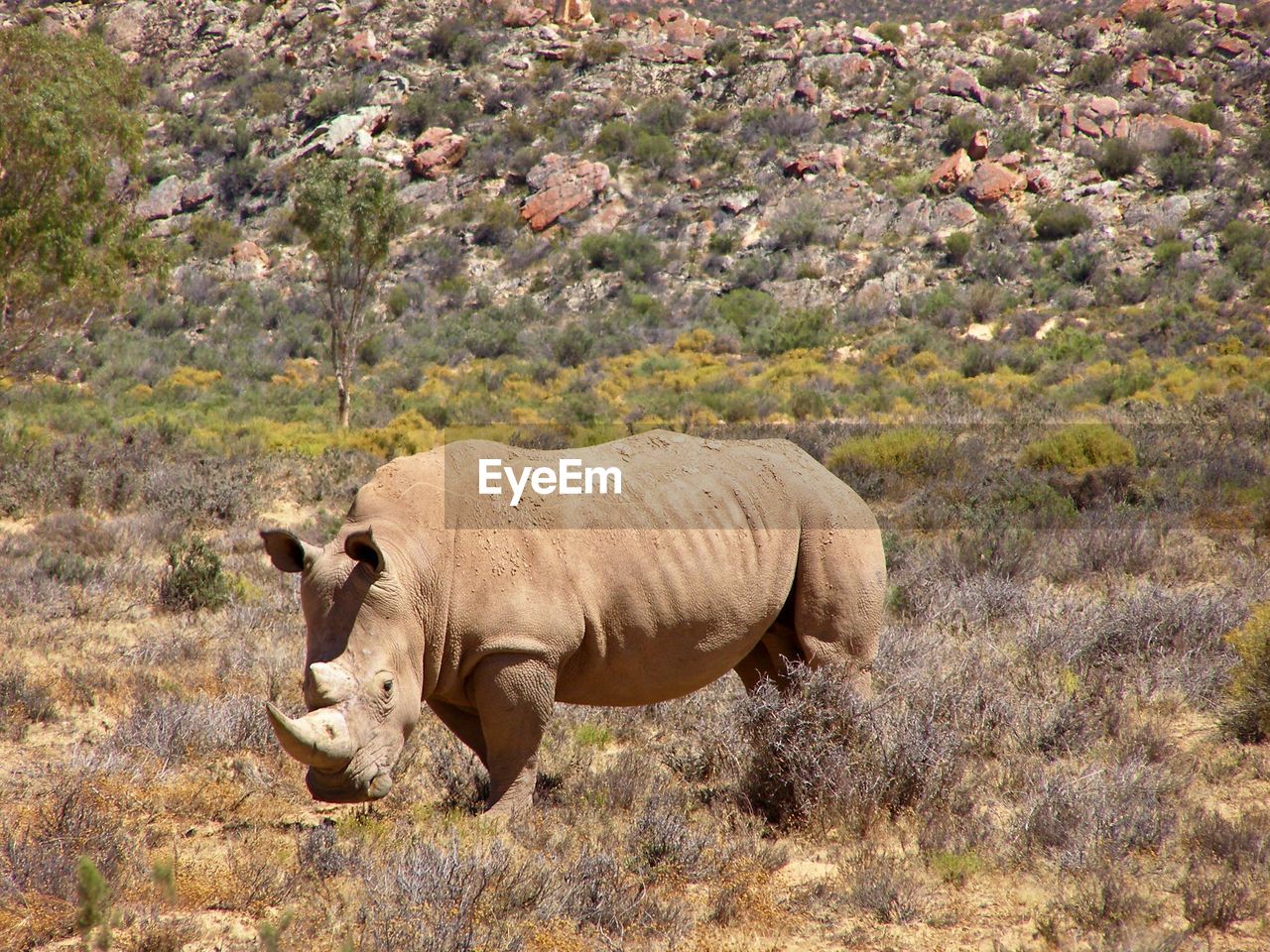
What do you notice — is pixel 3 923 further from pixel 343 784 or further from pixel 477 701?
pixel 477 701

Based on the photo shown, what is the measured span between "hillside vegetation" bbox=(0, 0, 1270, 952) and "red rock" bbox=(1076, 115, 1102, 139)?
1.32 feet

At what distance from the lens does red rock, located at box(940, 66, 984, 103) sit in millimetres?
45219

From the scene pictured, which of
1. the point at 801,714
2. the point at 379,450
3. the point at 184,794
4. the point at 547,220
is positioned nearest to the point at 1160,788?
the point at 801,714

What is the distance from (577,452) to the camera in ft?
16.3

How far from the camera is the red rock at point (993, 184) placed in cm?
4003

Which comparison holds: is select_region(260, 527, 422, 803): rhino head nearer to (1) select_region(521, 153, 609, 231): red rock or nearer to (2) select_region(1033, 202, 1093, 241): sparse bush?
(2) select_region(1033, 202, 1093, 241): sparse bush

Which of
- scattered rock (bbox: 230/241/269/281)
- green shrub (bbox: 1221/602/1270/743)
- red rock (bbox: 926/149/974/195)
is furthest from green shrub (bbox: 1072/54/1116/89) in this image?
green shrub (bbox: 1221/602/1270/743)

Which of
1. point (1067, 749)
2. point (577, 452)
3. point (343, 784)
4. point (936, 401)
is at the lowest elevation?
point (936, 401)

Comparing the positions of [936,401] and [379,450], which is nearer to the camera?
[379,450]

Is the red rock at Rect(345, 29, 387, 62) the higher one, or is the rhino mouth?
the rhino mouth

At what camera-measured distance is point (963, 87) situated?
45594 mm

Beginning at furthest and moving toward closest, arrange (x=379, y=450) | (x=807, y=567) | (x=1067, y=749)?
1. (x=379, y=450)
2. (x=1067, y=749)
3. (x=807, y=567)

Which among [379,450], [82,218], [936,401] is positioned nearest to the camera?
[82,218]

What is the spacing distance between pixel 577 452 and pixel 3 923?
2.92 metres
